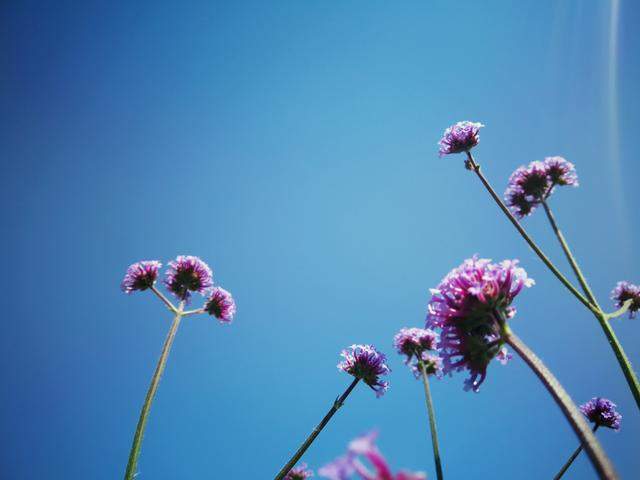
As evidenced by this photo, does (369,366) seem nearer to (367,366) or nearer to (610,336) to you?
(367,366)

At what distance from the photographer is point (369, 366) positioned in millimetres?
5918

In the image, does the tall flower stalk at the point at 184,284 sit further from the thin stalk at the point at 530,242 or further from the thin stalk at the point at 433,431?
the thin stalk at the point at 530,242

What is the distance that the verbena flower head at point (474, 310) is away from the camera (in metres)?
3.10

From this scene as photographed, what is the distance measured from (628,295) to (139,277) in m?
11.3

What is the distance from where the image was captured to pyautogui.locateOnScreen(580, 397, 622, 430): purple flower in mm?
6367

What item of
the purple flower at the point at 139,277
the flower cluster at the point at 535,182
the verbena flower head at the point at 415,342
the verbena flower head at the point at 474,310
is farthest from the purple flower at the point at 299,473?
the flower cluster at the point at 535,182

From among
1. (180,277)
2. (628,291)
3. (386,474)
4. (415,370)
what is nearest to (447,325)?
(386,474)

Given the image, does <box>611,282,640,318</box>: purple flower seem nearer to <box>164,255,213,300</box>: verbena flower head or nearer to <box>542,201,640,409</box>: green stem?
<box>542,201,640,409</box>: green stem

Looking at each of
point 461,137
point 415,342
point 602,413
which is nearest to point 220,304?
point 415,342

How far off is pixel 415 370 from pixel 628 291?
5.59 m

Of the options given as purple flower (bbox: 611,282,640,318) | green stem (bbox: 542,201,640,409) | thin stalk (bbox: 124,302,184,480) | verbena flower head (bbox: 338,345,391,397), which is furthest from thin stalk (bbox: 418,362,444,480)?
purple flower (bbox: 611,282,640,318)

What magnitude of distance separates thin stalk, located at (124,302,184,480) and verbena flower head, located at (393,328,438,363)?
473 cm

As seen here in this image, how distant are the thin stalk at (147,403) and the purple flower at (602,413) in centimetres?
847

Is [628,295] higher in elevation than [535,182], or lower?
lower
